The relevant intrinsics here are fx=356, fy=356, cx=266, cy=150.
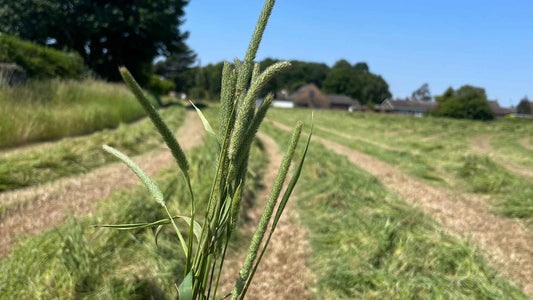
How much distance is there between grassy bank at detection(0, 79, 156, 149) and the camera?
6.85 metres

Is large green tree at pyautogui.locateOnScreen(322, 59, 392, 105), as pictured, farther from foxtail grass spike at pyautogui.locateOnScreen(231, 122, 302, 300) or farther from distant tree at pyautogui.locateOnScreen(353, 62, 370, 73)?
foxtail grass spike at pyautogui.locateOnScreen(231, 122, 302, 300)

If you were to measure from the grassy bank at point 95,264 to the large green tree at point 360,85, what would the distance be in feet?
243

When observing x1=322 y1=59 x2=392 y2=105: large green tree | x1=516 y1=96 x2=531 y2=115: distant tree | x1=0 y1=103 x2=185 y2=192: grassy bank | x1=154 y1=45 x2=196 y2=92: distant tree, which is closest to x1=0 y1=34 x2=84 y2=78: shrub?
x1=0 y1=103 x2=185 y2=192: grassy bank

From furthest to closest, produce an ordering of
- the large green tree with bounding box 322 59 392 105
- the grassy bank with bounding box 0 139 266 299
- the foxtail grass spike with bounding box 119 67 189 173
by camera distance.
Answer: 1. the large green tree with bounding box 322 59 392 105
2. the grassy bank with bounding box 0 139 266 299
3. the foxtail grass spike with bounding box 119 67 189 173

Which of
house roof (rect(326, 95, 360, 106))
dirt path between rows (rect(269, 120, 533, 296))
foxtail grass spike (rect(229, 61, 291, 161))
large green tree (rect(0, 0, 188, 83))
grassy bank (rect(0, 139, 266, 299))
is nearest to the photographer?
foxtail grass spike (rect(229, 61, 291, 161))

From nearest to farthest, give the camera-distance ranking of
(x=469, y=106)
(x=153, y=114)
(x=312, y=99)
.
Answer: (x=153, y=114), (x=469, y=106), (x=312, y=99)

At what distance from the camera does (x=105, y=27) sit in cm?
2352

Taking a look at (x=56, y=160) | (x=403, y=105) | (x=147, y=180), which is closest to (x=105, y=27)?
A: (x=56, y=160)

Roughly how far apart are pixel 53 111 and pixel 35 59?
4203mm

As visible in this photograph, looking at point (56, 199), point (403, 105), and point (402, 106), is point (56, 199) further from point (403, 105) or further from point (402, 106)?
point (403, 105)

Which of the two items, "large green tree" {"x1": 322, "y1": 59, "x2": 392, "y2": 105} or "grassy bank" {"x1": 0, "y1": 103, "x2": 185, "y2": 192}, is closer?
"grassy bank" {"x1": 0, "y1": 103, "x2": 185, "y2": 192}

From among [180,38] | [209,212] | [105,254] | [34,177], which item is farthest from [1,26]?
[209,212]

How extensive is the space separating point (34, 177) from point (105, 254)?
3.36 metres

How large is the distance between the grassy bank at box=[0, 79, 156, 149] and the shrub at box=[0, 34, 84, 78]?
4.27ft
